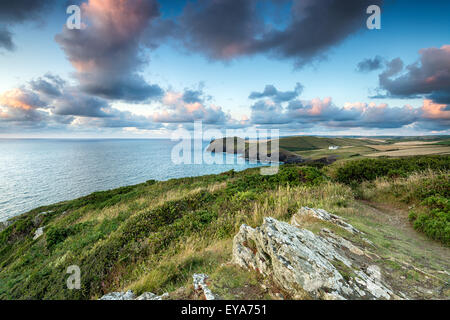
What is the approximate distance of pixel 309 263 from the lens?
3.29 m

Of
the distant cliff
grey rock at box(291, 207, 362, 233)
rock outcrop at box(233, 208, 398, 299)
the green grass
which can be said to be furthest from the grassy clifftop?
the green grass

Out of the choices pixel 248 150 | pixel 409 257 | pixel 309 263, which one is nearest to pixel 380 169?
pixel 409 257

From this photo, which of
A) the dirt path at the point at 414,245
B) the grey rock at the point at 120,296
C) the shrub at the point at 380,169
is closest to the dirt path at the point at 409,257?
the dirt path at the point at 414,245

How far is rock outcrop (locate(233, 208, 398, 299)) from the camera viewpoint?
2928 mm

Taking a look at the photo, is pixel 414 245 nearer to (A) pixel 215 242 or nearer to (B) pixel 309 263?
(B) pixel 309 263

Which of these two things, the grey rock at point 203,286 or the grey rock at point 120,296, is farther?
the grey rock at point 120,296

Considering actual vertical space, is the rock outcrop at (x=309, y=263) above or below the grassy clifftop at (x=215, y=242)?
above

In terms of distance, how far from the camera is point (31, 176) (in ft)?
171

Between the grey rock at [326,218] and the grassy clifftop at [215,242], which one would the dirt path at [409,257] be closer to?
the grassy clifftop at [215,242]

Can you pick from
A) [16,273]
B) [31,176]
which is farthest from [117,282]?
[31,176]

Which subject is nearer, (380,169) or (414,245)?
(414,245)

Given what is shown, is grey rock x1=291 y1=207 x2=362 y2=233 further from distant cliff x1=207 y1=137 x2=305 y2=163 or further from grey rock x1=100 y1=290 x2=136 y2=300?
distant cliff x1=207 y1=137 x2=305 y2=163

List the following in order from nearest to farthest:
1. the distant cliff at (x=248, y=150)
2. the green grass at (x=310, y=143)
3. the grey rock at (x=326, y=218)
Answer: the grey rock at (x=326, y=218), the distant cliff at (x=248, y=150), the green grass at (x=310, y=143)

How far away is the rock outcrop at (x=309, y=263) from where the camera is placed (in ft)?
9.61
